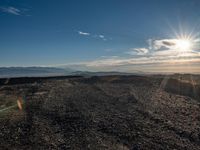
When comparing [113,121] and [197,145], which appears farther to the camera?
[113,121]

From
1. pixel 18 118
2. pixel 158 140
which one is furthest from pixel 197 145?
pixel 18 118

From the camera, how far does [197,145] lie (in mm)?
13867

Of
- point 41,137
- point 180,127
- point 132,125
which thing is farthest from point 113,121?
point 41,137

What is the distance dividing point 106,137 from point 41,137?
12.3ft

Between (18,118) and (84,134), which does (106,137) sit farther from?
(18,118)

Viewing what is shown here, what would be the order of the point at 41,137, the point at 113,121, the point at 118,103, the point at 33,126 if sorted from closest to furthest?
the point at 41,137
the point at 33,126
the point at 113,121
the point at 118,103

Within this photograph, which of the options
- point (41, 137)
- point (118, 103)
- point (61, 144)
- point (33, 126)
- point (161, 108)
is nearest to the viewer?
point (61, 144)

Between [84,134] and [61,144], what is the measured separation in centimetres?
209

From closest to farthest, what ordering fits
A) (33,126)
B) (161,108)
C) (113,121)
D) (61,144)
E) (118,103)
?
(61,144) → (33,126) → (113,121) → (161,108) → (118,103)

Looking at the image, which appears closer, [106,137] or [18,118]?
[106,137]

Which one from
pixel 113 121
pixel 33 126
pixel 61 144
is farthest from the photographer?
pixel 113 121

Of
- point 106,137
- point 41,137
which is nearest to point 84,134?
point 106,137

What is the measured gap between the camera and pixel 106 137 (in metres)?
14.9

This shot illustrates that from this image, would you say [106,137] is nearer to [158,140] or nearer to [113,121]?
[158,140]
